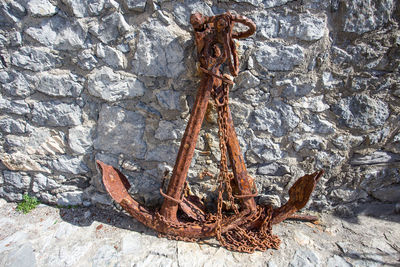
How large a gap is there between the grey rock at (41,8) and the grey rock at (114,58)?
43 centimetres

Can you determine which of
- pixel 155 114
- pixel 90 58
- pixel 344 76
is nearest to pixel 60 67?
pixel 90 58

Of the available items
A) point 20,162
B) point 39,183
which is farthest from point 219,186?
point 20,162

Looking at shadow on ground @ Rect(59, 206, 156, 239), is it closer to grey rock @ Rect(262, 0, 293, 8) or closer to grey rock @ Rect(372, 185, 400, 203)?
grey rock @ Rect(262, 0, 293, 8)

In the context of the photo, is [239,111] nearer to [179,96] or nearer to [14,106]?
[179,96]

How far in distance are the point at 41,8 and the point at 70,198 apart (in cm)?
159

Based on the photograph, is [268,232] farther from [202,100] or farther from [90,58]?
[90,58]

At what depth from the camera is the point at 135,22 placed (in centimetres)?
170

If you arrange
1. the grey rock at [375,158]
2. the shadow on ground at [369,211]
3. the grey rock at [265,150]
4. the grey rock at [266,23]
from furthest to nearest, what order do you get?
1. the shadow on ground at [369,211]
2. the grey rock at [375,158]
3. the grey rock at [265,150]
4. the grey rock at [266,23]

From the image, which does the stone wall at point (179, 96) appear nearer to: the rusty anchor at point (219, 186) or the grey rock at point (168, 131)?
the grey rock at point (168, 131)

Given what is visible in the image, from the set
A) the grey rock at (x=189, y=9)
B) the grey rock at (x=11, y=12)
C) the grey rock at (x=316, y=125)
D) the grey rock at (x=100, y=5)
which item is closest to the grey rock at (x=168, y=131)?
the grey rock at (x=189, y=9)

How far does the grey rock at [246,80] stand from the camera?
1788 millimetres

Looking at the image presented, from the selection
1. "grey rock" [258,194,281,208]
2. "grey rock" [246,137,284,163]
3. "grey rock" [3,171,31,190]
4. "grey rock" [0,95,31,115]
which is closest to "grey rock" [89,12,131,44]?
"grey rock" [0,95,31,115]

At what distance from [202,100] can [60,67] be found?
1156 millimetres

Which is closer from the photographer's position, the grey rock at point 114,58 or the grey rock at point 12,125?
the grey rock at point 114,58
